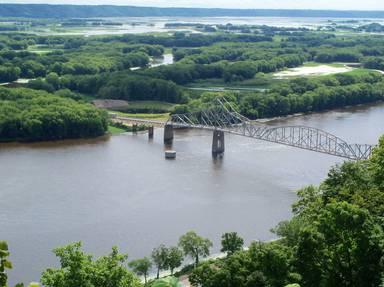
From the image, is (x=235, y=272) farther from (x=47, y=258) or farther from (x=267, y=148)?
(x=267, y=148)

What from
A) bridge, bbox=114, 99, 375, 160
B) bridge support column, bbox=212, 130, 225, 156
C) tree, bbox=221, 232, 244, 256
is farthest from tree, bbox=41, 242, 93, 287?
bridge support column, bbox=212, 130, 225, 156

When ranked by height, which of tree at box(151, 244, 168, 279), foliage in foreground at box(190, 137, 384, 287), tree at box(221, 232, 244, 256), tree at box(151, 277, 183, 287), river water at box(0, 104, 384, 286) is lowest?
river water at box(0, 104, 384, 286)

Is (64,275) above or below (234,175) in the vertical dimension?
above

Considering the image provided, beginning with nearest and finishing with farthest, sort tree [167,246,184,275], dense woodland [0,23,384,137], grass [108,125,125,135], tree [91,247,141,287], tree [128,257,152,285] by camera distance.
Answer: tree [91,247,141,287], tree [128,257,152,285], tree [167,246,184,275], grass [108,125,125,135], dense woodland [0,23,384,137]

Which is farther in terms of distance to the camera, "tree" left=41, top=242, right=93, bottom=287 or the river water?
the river water

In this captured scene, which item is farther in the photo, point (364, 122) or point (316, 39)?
point (316, 39)

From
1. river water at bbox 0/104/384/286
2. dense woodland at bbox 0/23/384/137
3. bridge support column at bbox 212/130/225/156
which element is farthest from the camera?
dense woodland at bbox 0/23/384/137

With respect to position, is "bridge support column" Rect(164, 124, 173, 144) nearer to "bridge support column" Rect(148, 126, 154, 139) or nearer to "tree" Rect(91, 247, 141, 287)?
"bridge support column" Rect(148, 126, 154, 139)

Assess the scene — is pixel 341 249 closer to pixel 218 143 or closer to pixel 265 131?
pixel 218 143

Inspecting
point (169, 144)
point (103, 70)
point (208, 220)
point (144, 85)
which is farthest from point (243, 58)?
point (208, 220)
